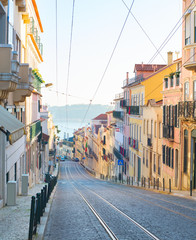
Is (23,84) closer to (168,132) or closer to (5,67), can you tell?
(5,67)

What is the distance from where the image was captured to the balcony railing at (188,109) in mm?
21550

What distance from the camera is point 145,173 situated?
3706cm

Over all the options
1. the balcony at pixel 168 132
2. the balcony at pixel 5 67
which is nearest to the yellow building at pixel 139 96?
the balcony at pixel 168 132

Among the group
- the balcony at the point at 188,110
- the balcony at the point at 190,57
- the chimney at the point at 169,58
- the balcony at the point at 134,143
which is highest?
the chimney at the point at 169,58

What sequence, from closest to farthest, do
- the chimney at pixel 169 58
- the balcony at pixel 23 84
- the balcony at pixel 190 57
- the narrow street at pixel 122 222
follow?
the narrow street at pixel 122 222 < the balcony at pixel 23 84 < the balcony at pixel 190 57 < the chimney at pixel 169 58

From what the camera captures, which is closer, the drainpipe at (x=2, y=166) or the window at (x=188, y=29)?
the drainpipe at (x=2, y=166)

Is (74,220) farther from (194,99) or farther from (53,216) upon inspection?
(194,99)

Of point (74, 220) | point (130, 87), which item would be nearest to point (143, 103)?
point (130, 87)

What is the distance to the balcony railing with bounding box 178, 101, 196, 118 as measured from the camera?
21.5 meters

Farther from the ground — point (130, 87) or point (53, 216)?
point (130, 87)

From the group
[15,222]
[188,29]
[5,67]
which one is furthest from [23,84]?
[188,29]

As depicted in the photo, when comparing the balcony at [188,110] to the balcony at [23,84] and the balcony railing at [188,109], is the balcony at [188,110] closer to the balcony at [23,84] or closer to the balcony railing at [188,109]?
the balcony railing at [188,109]

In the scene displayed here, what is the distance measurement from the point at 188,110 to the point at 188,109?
2.5 inches

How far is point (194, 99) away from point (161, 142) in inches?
363
